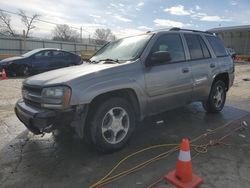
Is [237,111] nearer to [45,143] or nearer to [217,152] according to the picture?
[217,152]

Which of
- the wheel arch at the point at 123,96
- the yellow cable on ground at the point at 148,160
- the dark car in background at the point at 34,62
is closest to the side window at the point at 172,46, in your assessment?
the wheel arch at the point at 123,96

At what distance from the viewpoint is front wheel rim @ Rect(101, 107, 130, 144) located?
3.92 metres

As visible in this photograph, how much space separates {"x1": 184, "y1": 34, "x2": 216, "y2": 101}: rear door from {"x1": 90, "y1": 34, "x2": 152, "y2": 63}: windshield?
43.9 inches

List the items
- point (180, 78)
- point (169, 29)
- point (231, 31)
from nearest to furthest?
point (180, 78) → point (169, 29) → point (231, 31)

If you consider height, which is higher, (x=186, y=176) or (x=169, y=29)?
(x=169, y=29)

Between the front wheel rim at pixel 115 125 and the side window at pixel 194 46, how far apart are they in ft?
6.87

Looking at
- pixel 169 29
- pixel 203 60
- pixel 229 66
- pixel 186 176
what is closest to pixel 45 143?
pixel 186 176

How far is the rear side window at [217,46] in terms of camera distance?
6078mm

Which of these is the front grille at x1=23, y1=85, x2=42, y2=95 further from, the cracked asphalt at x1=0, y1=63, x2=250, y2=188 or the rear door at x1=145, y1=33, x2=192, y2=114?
the rear door at x1=145, y1=33, x2=192, y2=114

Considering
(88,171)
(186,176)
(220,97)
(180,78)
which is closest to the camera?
(186,176)

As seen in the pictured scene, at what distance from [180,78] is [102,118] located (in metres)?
1.82

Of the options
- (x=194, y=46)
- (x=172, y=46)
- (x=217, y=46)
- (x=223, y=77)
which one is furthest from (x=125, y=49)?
(x=223, y=77)

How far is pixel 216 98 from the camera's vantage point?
20.4ft

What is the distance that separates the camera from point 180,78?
488 centimetres
